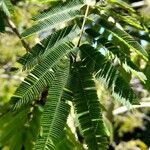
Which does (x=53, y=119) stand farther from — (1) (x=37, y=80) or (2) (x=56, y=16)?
(2) (x=56, y=16)

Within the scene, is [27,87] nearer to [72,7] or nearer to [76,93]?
[76,93]

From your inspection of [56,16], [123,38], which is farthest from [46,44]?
[123,38]

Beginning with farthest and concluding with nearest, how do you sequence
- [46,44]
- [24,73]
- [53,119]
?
[24,73] < [46,44] < [53,119]

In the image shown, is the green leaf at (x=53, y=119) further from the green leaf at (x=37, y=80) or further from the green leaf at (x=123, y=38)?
the green leaf at (x=123, y=38)

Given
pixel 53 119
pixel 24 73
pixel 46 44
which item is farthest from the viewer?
pixel 24 73

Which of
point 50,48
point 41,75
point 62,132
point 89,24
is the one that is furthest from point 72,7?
point 62,132

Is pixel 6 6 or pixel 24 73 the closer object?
pixel 6 6

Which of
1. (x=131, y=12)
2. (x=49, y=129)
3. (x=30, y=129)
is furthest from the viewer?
(x=30, y=129)

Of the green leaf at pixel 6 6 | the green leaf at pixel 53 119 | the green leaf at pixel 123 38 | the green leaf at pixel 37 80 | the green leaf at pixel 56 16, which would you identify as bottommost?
the green leaf at pixel 53 119

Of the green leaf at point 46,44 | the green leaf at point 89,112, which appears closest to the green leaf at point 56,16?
the green leaf at point 46,44

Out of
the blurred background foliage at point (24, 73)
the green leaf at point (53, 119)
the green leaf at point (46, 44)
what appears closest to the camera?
the green leaf at point (53, 119)

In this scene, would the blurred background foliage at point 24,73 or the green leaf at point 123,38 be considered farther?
the blurred background foliage at point 24,73
